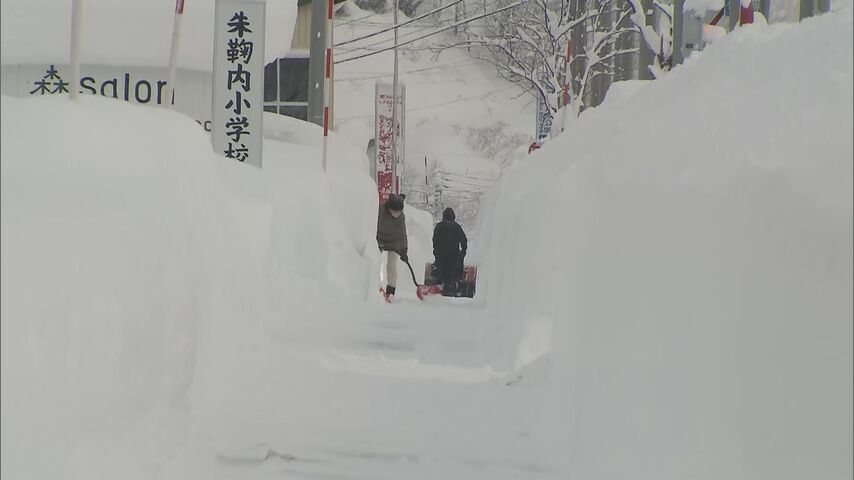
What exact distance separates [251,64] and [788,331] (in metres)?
7.64

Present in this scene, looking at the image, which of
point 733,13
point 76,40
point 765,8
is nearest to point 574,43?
point 765,8

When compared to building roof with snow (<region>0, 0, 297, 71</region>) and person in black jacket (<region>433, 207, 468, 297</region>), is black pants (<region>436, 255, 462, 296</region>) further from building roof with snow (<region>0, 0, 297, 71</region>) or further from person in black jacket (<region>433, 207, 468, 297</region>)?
building roof with snow (<region>0, 0, 297, 71</region>)

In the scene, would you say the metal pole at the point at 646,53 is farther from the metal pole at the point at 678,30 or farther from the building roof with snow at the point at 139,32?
the building roof with snow at the point at 139,32

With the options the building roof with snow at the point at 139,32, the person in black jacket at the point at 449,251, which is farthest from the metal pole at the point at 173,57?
the person in black jacket at the point at 449,251

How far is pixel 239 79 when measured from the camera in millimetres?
8828

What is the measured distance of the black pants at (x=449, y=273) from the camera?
45.5ft

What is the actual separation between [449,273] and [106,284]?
37.6 feet

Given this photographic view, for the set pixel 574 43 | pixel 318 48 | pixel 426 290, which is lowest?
pixel 426 290

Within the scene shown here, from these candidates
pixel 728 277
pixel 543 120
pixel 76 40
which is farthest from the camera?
pixel 543 120

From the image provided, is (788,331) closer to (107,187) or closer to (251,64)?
(107,187)

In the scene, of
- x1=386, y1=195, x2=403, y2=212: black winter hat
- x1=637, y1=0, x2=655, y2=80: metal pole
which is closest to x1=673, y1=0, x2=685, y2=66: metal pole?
x1=637, y1=0, x2=655, y2=80: metal pole

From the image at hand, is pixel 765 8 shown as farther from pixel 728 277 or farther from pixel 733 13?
pixel 728 277

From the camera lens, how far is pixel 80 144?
8.19ft

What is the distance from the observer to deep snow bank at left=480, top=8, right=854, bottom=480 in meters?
→ 1.56
